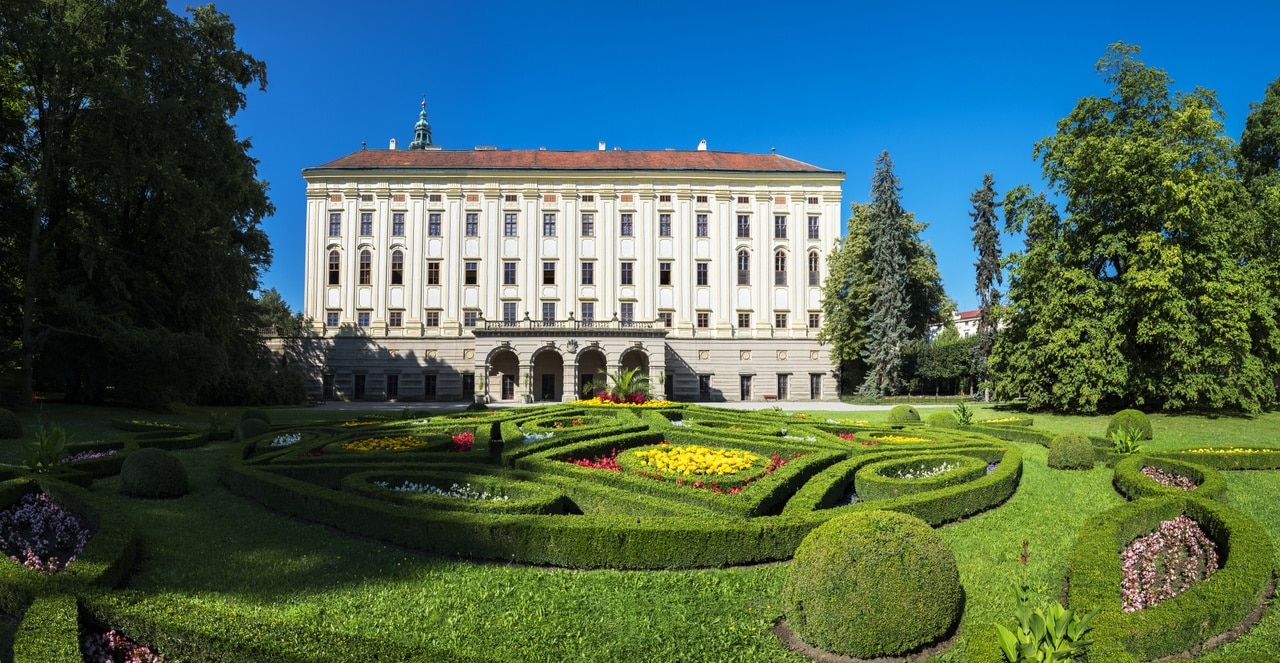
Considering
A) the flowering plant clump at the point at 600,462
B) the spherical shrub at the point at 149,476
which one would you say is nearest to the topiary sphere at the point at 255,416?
the spherical shrub at the point at 149,476

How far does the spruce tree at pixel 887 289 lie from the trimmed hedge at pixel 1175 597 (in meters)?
32.9

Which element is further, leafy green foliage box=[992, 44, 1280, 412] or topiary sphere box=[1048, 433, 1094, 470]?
leafy green foliage box=[992, 44, 1280, 412]

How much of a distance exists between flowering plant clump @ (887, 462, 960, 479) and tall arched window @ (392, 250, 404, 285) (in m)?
39.5

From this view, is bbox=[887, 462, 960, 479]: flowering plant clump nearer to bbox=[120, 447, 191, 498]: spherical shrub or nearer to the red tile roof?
bbox=[120, 447, 191, 498]: spherical shrub

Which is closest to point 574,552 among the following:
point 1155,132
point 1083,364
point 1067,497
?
point 1067,497

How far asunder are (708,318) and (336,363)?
24.8 m

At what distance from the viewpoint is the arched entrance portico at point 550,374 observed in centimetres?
4281

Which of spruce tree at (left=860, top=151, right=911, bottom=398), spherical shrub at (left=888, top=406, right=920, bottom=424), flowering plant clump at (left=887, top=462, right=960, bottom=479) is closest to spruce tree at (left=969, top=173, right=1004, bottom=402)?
spruce tree at (left=860, top=151, right=911, bottom=398)

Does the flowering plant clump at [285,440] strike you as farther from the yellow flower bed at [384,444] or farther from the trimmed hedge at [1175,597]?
the trimmed hedge at [1175,597]

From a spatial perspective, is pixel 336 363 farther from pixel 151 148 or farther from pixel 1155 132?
pixel 1155 132

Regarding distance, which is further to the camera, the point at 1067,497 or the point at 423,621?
the point at 1067,497

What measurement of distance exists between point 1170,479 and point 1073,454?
156 centimetres

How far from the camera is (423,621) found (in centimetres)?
559

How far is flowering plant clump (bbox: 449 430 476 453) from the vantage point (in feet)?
41.0
